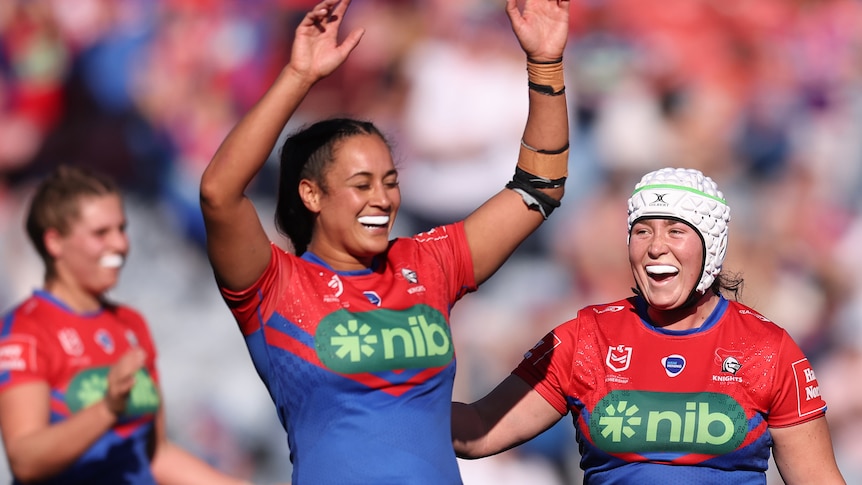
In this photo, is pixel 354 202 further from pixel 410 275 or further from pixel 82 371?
pixel 82 371

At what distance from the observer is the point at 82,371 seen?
4.90 meters

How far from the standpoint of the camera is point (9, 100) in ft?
26.8

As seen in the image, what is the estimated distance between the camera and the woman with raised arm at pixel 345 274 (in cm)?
330

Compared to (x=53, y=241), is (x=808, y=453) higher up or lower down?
lower down

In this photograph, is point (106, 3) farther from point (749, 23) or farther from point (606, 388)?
point (606, 388)

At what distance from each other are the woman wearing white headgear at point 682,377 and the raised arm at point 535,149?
1.06ft

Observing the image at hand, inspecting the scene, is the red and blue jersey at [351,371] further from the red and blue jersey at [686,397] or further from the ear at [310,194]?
the red and blue jersey at [686,397]

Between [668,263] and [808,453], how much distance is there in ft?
2.43

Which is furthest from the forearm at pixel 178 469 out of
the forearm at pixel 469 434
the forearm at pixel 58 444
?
the forearm at pixel 469 434

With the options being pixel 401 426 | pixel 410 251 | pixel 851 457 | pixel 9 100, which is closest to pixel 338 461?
pixel 401 426

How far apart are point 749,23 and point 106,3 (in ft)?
14.8

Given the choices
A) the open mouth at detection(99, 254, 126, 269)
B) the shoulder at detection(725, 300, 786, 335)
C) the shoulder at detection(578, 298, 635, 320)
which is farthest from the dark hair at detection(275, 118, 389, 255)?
the open mouth at detection(99, 254, 126, 269)

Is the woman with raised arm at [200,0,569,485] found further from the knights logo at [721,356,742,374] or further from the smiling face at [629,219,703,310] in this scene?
the knights logo at [721,356,742,374]

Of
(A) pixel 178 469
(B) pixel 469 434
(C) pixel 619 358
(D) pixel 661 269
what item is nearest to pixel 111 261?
(A) pixel 178 469
